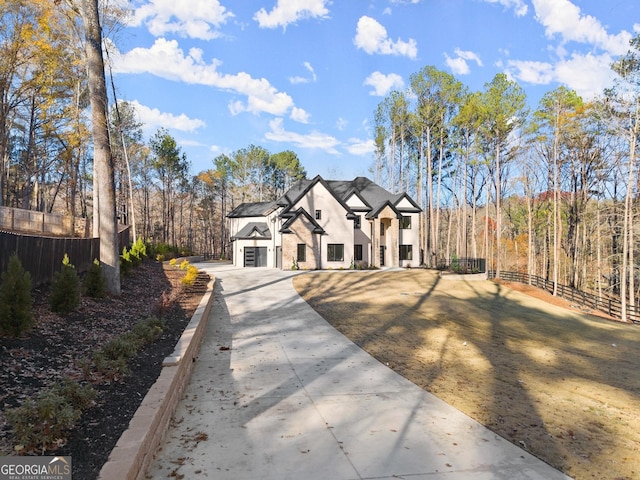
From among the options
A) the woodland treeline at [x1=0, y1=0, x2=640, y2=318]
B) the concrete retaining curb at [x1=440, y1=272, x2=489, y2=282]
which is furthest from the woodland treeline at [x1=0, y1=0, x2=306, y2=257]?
the concrete retaining curb at [x1=440, y1=272, x2=489, y2=282]

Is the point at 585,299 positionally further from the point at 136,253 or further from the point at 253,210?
the point at 253,210

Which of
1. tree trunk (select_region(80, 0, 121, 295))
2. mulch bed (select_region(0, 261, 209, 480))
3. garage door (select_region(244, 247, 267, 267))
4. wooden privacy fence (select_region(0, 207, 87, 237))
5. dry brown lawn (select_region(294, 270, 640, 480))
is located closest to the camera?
mulch bed (select_region(0, 261, 209, 480))

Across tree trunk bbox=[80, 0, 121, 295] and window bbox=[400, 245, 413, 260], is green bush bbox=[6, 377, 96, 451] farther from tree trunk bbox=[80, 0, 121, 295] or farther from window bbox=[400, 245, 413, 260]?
window bbox=[400, 245, 413, 260]

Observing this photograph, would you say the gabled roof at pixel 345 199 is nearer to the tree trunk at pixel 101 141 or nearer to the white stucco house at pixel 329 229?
the white stucco house at pixel 329 229

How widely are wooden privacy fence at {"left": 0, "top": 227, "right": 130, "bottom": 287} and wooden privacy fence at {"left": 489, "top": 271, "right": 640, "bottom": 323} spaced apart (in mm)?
27724

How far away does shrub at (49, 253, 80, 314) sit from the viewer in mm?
7859

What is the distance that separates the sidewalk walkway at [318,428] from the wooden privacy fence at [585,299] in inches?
887

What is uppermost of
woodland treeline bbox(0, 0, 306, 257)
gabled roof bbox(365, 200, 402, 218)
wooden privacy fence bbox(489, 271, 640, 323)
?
woodland treeline bbox(0, 0, 306, 257)

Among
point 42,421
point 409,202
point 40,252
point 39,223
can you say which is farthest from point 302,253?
point 42,421

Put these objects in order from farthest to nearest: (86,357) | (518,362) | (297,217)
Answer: (297,217), (518,362), (86,357)

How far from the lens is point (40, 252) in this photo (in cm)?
945

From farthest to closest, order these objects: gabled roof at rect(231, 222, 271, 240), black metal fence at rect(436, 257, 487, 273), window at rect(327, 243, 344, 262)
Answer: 1. gabled roof at rect(231, 222, 271, 240)
2. window at rect(327, 243, 344, 262)
3. black metal fence at rect(436, 257, 487, 273)

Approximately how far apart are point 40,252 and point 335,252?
75.4ft

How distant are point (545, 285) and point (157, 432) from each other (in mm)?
30131
